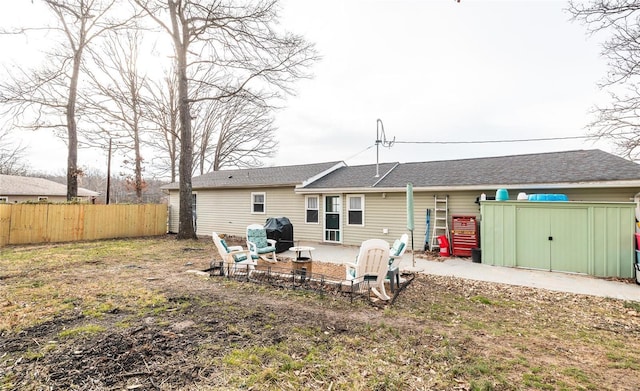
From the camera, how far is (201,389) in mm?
2391

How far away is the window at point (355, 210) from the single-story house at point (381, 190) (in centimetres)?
4

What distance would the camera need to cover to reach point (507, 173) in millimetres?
9586

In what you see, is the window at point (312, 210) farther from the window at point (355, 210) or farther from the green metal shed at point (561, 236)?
the green metal shed at point (561, 236)

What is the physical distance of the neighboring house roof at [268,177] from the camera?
1315 centimetres

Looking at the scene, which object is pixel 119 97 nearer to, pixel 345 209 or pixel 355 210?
pixel 345 209

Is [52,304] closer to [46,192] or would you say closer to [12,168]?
[46,192]

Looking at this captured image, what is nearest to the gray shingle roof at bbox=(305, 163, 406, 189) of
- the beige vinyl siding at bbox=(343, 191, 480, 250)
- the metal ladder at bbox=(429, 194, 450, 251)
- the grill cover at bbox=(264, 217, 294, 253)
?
A: the beige vinyl siding at bbox=(343, 191, 480, 250)

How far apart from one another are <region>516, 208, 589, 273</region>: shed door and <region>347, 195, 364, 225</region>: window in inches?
208

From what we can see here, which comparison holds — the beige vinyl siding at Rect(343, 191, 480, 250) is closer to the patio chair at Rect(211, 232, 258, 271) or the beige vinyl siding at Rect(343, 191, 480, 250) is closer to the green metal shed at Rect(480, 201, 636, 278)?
the green metal shed at Rect(480, 201, 636, 278)

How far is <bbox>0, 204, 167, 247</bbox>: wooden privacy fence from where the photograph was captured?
11539 millimetres

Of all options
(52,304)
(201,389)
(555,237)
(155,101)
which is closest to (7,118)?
(155,101)

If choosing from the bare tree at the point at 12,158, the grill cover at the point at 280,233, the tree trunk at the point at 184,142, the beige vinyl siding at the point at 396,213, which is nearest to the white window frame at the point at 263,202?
the tree trunk at the point at 184,142

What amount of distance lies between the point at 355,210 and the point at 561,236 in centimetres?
643

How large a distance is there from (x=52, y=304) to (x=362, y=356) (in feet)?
Result: 15.5
